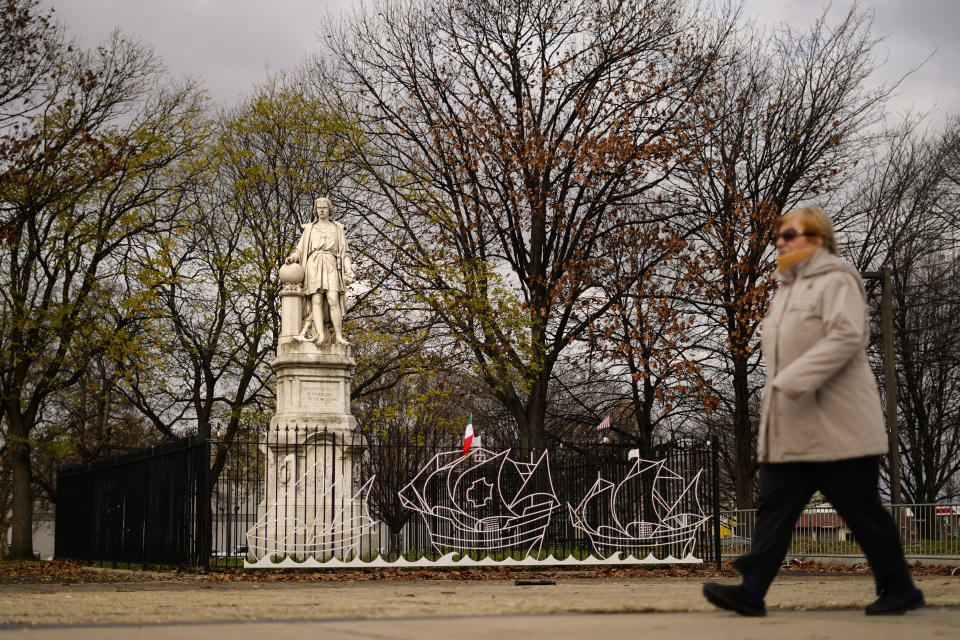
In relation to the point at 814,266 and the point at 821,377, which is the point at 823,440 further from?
the point at 814,266

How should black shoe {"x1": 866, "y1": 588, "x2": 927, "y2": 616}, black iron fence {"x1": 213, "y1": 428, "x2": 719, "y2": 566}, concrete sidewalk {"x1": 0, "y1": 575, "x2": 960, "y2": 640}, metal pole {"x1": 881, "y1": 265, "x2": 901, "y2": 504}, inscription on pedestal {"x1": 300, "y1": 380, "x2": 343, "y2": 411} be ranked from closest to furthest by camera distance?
concrete sidewalk {"x1": 0, "y1": 575, "x2": 960, "y2": 640} < black shoe {"x1": 866, "y1": 588, "x2": 927, "y2": 616} < black iron fence {"x1": 213, "y1": 428, "x2": 719, "y2": 566} < inscription on pedestal {"x1": 300, "y1": 380, "x2": 343, "y2": 411} < metal pole {"x1": 881, "y1": 265, "x2": 901, "y2": 504}

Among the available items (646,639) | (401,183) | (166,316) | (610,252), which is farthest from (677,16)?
(646,639)

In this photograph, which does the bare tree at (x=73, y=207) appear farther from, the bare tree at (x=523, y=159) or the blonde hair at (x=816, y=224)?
the blonde hair at (x=816, y=224)

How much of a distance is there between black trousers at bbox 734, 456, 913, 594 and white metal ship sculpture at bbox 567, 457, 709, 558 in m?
11.4

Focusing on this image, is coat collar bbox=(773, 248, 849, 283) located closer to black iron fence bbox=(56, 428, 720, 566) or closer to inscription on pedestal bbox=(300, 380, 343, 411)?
black iron fence bbox=(56, 428, 720, 566)

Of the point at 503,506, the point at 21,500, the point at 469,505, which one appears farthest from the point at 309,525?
the point at 21,500

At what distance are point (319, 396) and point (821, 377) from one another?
14.0 meters

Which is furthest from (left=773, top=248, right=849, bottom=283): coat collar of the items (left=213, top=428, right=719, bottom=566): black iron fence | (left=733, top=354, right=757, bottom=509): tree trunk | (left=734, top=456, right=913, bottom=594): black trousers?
(left=733, top=354, right=757, bottom=509): tree trunk

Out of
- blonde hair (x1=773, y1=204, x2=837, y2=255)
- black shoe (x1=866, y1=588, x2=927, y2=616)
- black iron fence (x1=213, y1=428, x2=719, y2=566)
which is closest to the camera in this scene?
black shoe (x1=866, y1=588, x2=927, y2=616)

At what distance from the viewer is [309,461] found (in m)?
17.4

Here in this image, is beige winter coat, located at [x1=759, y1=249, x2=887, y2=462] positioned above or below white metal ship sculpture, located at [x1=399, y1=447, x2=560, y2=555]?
above

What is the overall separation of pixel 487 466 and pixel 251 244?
15.3m

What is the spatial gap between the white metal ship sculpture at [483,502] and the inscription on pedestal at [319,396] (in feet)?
8.24

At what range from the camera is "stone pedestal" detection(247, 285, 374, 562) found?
16281 millimetres
